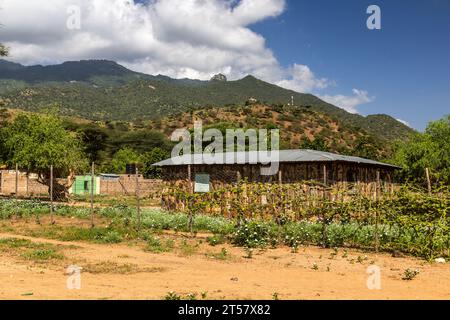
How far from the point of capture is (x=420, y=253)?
13016 millimetres

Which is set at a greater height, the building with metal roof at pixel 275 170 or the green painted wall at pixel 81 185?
the building with metal roof at pixel 275 170

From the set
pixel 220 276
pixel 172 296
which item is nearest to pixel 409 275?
pixel 220 276

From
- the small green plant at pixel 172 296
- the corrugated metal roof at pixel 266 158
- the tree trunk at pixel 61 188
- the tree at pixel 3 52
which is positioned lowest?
the small green plant at pixel 172 296

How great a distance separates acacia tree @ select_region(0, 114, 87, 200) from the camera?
1152 inches

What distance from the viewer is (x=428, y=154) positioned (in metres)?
36.2

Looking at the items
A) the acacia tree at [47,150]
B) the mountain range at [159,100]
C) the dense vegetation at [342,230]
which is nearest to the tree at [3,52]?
the acacia tree at [47,150]

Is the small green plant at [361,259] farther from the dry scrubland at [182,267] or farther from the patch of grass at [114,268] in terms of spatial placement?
the patch of grass at [114,268]

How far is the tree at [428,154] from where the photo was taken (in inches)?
Result: 1411

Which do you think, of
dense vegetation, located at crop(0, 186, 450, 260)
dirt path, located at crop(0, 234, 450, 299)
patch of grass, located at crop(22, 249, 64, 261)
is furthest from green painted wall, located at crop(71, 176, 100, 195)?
patch of grass, located at crop(22, 249, 64, 261)

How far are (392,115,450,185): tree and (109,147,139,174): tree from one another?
1194 inches

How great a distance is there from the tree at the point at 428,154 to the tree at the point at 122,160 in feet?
99.5

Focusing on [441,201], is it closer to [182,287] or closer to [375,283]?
[375,283]
